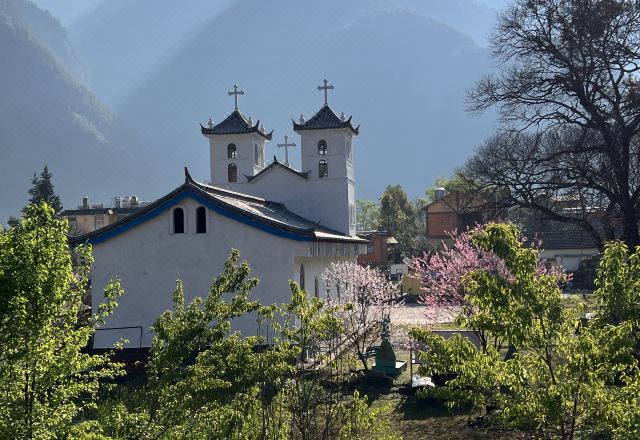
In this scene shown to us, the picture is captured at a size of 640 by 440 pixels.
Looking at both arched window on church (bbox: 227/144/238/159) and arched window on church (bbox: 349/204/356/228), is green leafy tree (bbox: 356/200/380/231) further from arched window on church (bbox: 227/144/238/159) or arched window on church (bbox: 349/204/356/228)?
arched window on church (bbox: 227/144/238/159)

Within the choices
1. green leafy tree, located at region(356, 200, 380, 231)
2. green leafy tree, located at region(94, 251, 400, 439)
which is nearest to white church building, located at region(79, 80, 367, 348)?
green leafy tree, located at region(94, 251, 400, 439)

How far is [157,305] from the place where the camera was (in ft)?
81.0

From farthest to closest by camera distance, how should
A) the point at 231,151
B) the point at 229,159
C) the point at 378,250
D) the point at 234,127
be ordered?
the point at 378,250 → the point at 231,151 → the point at 229,159 → the point at 234,127

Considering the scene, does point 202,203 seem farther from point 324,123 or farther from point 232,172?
point 232,172

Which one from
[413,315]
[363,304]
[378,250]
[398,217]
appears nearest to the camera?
[363,304]

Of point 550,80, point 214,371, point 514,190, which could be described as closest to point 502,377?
point 214,371

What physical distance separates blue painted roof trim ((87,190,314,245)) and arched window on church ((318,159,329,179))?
11.7m

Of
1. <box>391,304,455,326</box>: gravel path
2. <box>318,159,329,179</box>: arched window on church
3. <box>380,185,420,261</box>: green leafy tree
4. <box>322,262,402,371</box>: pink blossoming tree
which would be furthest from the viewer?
<box>380,185,420,261</box>: green leafy tree

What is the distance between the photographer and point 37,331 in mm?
7129

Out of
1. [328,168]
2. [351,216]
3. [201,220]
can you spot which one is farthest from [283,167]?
[201,220]

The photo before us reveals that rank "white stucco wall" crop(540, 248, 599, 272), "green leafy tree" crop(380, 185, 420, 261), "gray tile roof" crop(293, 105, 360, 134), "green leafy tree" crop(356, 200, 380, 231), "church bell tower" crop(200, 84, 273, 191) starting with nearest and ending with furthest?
"gray tile roof" crop(293, 105, 360, 134), "church bell tower" crop(200, 84, 273, 191), "white stucco wall" crop(540, 248, 599, 272), "green leafy tree" crop(380, 185, 420, 261), "green leafy tree" crop(356, 200, 380, 231)

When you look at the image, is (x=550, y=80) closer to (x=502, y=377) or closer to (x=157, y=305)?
(x=157, y=305)

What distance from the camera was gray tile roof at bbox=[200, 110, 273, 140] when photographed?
36.8 meters

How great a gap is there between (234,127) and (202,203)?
13.6m
